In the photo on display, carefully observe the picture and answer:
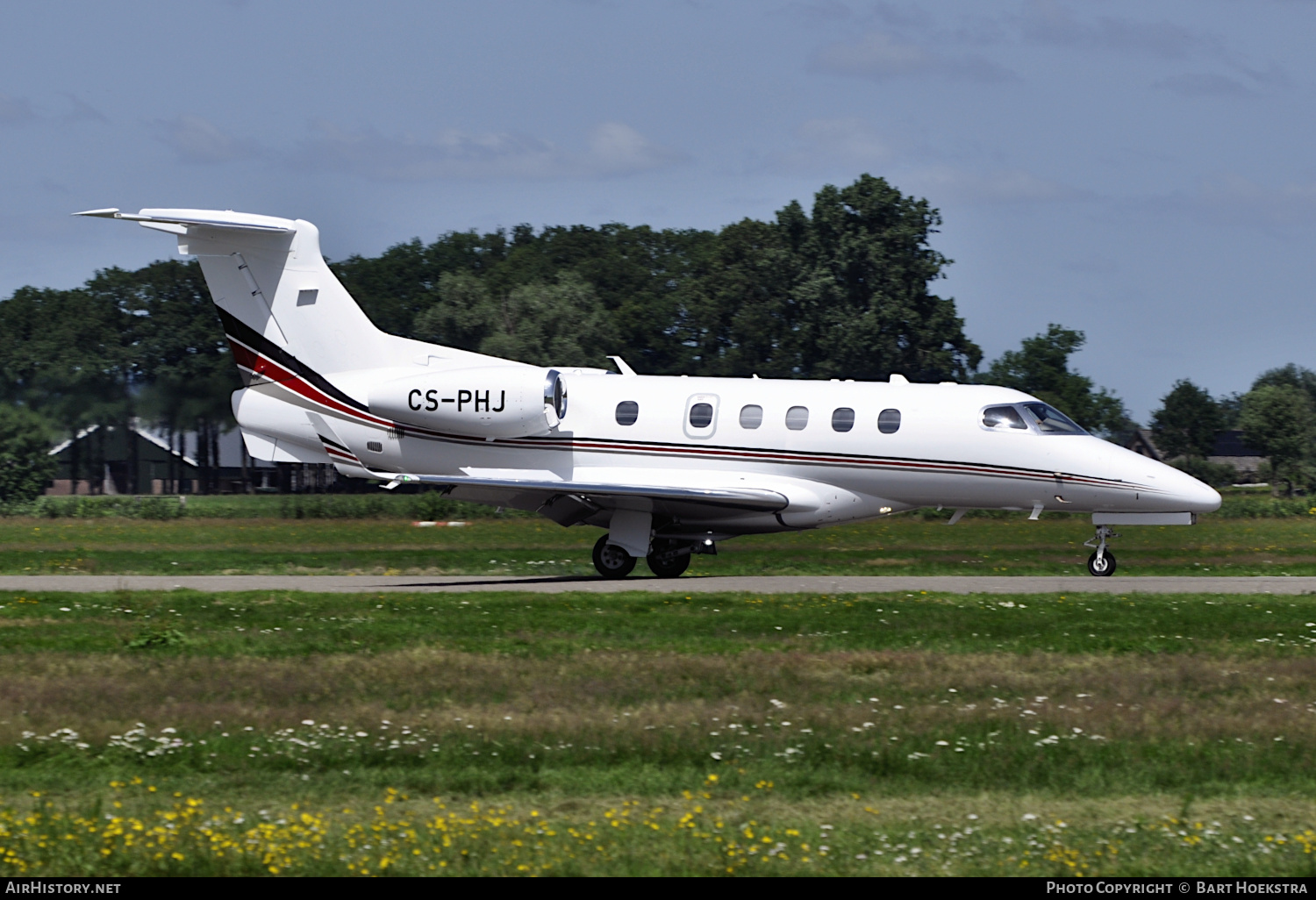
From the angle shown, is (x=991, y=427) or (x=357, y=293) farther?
(x=357, y=293)

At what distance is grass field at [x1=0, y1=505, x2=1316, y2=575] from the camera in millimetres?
25734

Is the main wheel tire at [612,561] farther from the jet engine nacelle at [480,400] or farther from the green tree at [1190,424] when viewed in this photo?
the green tree at [1190,424]

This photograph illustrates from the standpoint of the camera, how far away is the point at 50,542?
32.0 m

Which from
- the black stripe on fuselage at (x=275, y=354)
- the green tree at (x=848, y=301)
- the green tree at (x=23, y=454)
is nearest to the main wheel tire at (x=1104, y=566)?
the black stripe on fuselage at (x=275, y=354)

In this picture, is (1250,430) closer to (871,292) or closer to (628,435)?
(871,292)

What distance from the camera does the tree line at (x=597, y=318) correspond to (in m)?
40.7

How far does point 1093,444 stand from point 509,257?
80.0 m

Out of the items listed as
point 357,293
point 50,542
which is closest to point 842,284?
point 357,293

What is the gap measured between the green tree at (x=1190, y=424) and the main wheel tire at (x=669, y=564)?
76641 mm

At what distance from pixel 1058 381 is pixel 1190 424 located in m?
8.88

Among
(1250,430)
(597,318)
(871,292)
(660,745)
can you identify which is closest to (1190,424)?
(1250,430)

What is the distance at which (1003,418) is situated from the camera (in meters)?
22.8

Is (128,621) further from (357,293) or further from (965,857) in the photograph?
(357,293)

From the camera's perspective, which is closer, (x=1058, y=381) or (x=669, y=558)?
(x=669, y=558)
